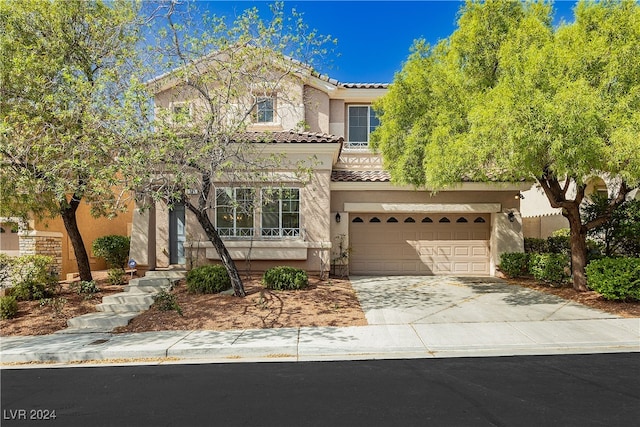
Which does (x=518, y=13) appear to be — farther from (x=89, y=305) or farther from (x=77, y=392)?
(x=89, y=305)

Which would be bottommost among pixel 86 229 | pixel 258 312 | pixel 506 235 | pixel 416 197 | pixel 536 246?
pixel 258 312

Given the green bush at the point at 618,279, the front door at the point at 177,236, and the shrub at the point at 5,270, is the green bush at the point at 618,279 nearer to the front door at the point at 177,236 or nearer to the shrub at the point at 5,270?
the front door at the point at 177,236

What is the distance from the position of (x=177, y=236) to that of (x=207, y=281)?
151 inches

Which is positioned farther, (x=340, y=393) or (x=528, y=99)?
(x=528, y=99)

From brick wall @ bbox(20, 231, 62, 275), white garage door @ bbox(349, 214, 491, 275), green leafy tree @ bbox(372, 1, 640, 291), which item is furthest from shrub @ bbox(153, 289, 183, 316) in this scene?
white garage door @ bbox(349, 214, 491, 275)

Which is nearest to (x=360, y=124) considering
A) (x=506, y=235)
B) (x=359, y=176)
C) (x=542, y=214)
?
(x=359, y=176)

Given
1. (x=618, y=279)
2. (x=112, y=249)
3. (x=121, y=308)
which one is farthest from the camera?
(x=112, y=249)

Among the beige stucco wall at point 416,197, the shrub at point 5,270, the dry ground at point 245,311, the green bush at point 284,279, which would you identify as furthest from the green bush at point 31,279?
the beige stucco wall at point 416,197

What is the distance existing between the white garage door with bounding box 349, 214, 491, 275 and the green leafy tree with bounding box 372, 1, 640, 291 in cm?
385

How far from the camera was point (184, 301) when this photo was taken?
9.76m

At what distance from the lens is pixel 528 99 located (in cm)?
717

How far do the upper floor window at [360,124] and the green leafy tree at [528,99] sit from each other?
222 inches

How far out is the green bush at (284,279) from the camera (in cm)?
1067

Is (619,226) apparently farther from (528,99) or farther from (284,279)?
(284,279)
